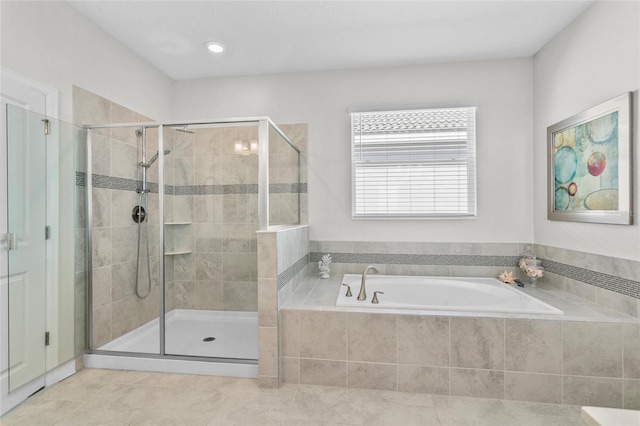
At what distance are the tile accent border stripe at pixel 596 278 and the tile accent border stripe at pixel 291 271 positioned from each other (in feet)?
6.70

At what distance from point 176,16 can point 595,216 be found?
3.14m

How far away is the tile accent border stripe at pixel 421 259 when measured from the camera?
3.02m

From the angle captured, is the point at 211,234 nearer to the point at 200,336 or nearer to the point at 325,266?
the point at 200,336

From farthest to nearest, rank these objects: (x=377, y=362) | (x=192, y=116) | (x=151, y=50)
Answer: (x=192, y=116) → (x=151, y=50) → (x=377, y=362)

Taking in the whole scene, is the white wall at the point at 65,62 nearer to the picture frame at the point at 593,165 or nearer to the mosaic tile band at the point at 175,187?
the mosaic tile band at the point at 175,187

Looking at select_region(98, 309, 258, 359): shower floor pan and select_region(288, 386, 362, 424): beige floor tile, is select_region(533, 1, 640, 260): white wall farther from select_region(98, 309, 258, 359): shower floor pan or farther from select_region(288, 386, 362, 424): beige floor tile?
select_region(98, 309, 258, 359): shower floor pan

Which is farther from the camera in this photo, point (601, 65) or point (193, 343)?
point (193, 343)

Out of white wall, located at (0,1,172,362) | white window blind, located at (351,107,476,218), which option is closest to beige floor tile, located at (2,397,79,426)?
white wall, located at (0,1,172,362)

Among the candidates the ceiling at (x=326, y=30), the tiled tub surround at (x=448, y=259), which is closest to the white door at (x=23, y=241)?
the ceiling at (x=326, y=30)

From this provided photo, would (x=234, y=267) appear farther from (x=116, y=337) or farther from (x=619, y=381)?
(x=619, y=381)

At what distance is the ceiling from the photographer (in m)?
2.25

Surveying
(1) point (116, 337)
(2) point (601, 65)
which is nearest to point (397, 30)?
(2) point (601, 65)

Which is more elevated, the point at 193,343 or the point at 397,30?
the point at 397,30

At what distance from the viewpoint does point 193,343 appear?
99.0 inches
